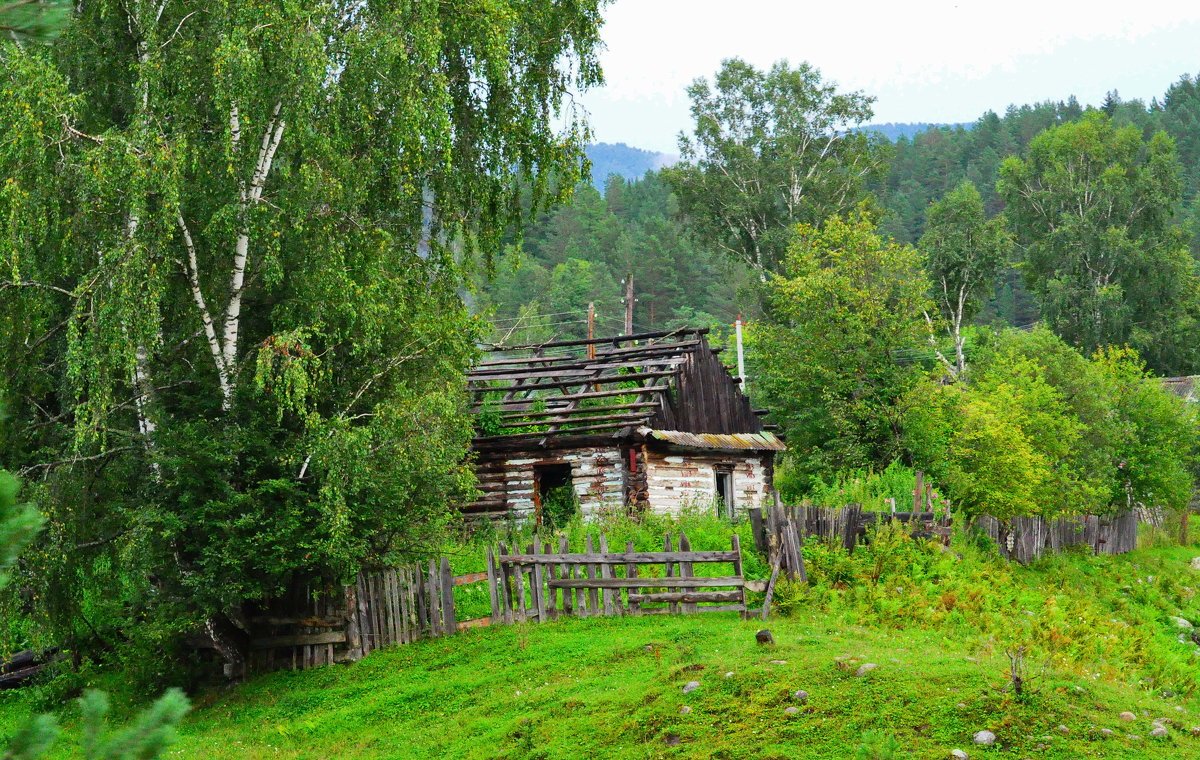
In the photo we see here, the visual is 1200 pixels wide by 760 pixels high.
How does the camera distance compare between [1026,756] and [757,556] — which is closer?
[1026,756]

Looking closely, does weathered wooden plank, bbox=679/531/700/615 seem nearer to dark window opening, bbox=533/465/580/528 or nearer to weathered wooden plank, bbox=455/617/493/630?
weathered wooden plank, bbox=455/617/493/630

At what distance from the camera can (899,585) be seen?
1595 cm

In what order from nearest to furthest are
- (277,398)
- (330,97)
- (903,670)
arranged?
(903,670) → (277,398) → (330,97)

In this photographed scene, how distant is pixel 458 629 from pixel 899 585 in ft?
20.4

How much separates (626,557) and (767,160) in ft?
116

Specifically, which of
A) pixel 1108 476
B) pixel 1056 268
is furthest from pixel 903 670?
pixel 1056 268

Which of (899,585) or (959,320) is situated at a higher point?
(959,320)

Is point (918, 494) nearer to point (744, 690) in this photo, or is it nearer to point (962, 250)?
point (744, 690)

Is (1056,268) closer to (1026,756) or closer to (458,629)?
(458,629)

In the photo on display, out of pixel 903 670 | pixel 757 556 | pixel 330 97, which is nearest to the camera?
pixel 903 670

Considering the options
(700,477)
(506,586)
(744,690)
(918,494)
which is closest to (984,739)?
(744,690)

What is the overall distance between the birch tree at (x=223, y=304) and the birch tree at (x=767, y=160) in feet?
104

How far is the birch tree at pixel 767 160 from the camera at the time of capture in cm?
4700

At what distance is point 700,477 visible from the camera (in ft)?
88.1
